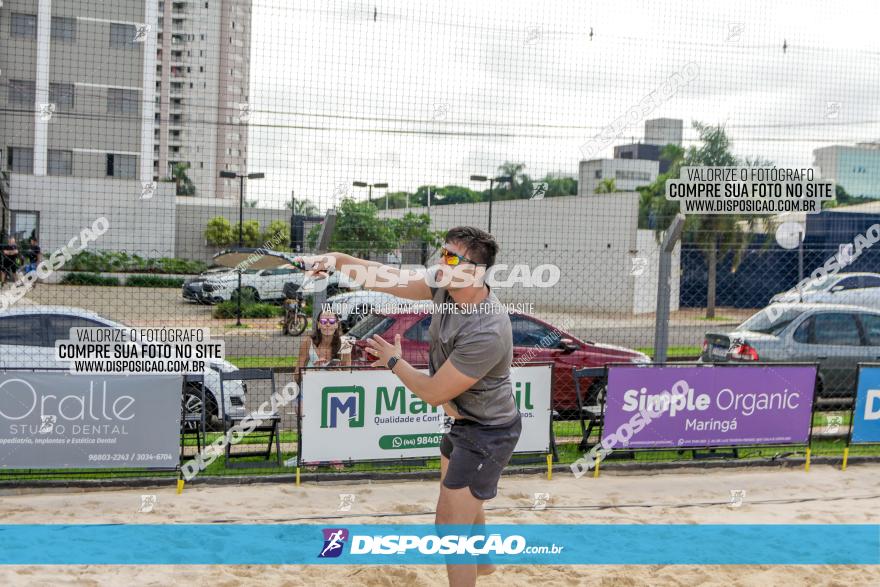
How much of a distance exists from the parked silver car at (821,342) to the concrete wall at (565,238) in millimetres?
2002

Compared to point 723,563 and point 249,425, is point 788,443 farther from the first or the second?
point 249,425

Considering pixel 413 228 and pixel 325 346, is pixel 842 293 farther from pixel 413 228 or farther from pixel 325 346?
pixel 325 346

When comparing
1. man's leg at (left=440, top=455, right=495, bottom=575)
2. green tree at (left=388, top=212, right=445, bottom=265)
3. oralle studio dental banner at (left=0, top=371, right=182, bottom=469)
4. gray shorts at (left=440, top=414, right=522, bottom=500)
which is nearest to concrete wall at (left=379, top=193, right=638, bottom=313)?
green tree at (left=388, top=212, right=445, bottom=265)

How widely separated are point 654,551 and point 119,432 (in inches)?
175

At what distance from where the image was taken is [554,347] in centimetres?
974

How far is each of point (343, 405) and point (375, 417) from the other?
331 mm

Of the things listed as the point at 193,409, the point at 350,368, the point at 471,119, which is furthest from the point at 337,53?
the point at 193,409

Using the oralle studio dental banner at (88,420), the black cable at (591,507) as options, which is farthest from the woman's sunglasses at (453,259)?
the oralle studio dental banner at (88,420)

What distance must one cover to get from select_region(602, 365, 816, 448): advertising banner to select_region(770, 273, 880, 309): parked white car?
288 inches

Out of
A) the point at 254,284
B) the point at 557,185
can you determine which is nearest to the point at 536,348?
the point at 557,185

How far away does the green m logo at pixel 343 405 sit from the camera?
7145 millimetres

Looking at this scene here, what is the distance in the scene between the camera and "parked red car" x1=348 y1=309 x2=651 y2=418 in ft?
29.7

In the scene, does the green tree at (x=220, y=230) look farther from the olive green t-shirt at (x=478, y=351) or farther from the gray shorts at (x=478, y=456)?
the gray shorts at (x=478, y=456)

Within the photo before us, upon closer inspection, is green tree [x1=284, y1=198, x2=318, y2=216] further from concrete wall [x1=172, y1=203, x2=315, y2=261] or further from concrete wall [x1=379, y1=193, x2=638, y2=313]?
concrete wall [x1=379, y1=193, x2=638, y2=313]
